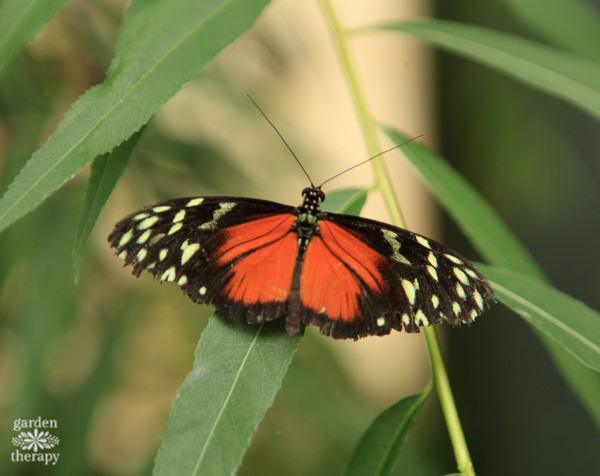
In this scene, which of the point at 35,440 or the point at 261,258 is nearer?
the point at 261,258

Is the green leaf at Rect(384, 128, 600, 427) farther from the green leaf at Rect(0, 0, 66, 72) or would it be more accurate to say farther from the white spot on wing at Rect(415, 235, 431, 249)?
the green leaf at Rect(0, 0, 66, 72)

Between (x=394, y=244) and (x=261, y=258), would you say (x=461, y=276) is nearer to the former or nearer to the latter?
(x=394, y=244)

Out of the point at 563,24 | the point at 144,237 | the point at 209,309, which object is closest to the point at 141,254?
the point at 144,237

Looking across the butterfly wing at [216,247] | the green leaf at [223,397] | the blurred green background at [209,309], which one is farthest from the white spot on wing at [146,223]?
the blurred green background at [209,309]

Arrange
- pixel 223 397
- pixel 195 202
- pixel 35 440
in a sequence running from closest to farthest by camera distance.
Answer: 1. pixel 223 397
2. pixel 195 202
3. pixel 35 440

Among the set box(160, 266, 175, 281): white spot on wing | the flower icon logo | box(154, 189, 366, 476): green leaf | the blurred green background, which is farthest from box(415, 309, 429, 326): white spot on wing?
the flower icon logo

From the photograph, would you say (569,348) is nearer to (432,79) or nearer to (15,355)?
(15,355)

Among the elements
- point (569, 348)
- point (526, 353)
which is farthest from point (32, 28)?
point (526, 353)
